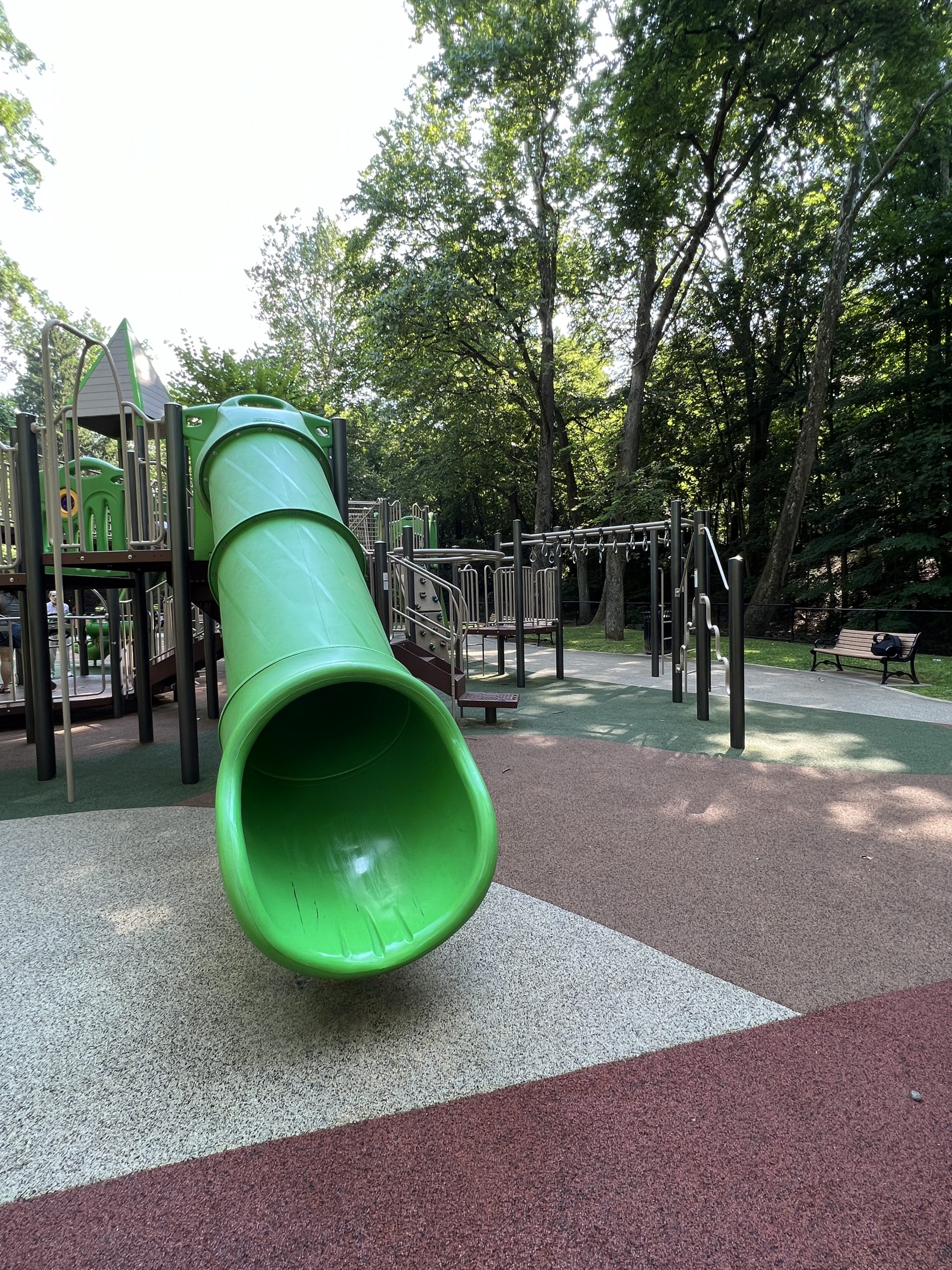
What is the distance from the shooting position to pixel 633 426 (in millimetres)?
18844

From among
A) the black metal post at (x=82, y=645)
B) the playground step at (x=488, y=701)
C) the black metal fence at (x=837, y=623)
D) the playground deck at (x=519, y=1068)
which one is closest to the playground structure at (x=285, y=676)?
the playground deck at (x=519, y=1068)

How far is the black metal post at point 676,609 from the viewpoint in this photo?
28.5 feet

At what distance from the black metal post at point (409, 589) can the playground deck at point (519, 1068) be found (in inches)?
199

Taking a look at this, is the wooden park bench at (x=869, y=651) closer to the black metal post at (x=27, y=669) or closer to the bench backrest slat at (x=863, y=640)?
the bench backrest slat at (x=863, y=640)

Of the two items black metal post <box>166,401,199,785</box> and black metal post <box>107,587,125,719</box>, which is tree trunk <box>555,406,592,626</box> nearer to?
black metal post <box>107,587,125,719</box>

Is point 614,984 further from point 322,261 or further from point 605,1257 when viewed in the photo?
point 322,261

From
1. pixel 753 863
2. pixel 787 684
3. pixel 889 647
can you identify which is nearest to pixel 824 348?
pixel 889 647

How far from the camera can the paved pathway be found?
27.9 feet

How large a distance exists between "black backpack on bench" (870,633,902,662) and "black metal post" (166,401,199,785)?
1017cm

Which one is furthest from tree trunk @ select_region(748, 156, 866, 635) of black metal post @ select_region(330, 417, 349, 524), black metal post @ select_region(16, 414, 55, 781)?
black metal post @ select_region(16, 414, 55, 781)

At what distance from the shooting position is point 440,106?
19.3m

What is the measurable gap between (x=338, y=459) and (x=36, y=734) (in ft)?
Result: 11.4

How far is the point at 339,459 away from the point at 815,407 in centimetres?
1561

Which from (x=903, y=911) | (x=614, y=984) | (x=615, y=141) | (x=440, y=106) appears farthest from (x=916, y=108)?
(x=614, y=984)
